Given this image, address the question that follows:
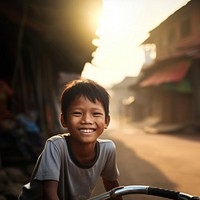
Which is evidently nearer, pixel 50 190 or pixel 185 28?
pixel 50 190

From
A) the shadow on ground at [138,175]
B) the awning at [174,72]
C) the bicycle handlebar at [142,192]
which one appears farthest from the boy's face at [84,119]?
the awning at [174,72]

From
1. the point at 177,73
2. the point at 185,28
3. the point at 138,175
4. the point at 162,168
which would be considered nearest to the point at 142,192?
the point at 138,175

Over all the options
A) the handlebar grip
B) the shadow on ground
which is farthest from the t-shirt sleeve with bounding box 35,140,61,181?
the shadow on ground

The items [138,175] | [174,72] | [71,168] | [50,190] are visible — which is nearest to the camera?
[50,190]

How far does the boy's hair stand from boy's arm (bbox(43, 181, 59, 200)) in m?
0.38

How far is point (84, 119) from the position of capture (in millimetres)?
1572

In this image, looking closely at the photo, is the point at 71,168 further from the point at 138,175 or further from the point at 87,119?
the point at 138,175

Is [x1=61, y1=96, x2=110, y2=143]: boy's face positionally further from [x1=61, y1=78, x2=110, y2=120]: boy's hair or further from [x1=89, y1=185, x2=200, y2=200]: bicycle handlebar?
[x1=89, y1=185, x2=200, y2=200]: bicycle handlebar

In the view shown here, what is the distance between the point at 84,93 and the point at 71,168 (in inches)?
18.7

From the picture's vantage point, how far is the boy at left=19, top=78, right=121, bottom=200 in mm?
1579

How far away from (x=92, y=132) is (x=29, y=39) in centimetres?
544

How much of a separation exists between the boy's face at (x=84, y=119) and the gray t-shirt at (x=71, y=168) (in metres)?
0.14

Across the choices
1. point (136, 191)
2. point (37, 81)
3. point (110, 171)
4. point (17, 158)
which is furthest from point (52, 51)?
point (136, 191)

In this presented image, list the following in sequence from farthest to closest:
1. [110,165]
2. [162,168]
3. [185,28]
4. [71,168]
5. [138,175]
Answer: [185,28] < [162,168] < [138,175] < [110,165] < [71,168]
